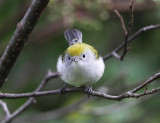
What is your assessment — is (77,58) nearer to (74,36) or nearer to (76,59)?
(76,59)

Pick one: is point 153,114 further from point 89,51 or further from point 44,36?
point 89,51

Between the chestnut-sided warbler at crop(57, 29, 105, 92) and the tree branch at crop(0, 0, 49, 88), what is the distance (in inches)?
17.3

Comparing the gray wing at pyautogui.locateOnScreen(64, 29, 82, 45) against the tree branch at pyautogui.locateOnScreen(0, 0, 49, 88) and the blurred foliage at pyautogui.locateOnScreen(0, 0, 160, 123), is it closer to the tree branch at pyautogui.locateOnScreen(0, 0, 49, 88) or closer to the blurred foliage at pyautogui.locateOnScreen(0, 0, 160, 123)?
the blurred foliage at pyautogui.locateOnScreen(0, 0, 160, 123)

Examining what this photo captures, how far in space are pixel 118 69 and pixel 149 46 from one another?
0.56 meters

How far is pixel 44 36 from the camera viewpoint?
3395mm

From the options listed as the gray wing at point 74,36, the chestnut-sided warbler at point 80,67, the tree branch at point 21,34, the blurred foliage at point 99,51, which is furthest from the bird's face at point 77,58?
the blurred foliage at point 99,51

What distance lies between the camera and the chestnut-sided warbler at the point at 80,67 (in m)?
2.14

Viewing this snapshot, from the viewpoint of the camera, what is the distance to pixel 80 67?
7.07 ft

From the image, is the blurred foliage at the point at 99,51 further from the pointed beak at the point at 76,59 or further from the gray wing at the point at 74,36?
the pointed beak at the point at 76,59

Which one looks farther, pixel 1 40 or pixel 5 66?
pixel 1 40

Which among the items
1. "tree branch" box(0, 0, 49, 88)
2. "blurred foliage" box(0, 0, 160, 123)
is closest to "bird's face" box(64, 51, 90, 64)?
"tree branch" box(0, 0, 49, 88)

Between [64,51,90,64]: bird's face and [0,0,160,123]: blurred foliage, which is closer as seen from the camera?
[64,51,90,64]: bird's face

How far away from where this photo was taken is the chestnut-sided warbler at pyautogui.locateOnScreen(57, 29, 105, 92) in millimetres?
2139

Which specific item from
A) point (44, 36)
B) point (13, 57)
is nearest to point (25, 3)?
point (44, 36)
